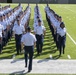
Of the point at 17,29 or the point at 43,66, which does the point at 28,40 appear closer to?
the point at 43,66

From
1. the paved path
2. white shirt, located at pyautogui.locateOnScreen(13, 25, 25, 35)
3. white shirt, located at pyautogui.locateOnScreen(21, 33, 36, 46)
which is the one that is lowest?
the paved path

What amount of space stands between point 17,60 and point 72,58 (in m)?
2.51

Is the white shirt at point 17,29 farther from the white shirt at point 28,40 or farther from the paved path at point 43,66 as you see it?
the white shirt at point 28,40

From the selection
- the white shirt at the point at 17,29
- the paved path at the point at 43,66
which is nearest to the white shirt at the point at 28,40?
the paved path at the point at 43,66

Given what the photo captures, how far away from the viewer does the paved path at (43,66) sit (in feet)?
39.7

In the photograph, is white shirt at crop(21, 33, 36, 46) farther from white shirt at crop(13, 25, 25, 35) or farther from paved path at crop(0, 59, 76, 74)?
white shirt at crop(13, 25, 25, 35)

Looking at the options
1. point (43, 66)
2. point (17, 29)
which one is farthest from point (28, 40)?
point (17, 29)

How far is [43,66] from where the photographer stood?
12.8 metres

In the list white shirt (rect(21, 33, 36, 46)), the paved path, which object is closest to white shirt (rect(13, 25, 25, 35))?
the paved path

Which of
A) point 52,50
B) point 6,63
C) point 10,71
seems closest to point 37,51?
point 52,50

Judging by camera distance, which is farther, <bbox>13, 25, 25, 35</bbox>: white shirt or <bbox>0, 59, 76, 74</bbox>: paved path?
<bbox>13, 25, 25, 35</bbox>: white shirt

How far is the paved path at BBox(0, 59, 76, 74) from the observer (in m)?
12.1

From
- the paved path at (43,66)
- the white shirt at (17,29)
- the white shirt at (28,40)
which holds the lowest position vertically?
the paved path at (43,66)

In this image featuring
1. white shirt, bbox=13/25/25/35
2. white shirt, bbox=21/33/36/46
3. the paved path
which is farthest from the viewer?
white shirt, bbox=13/25/25/35
